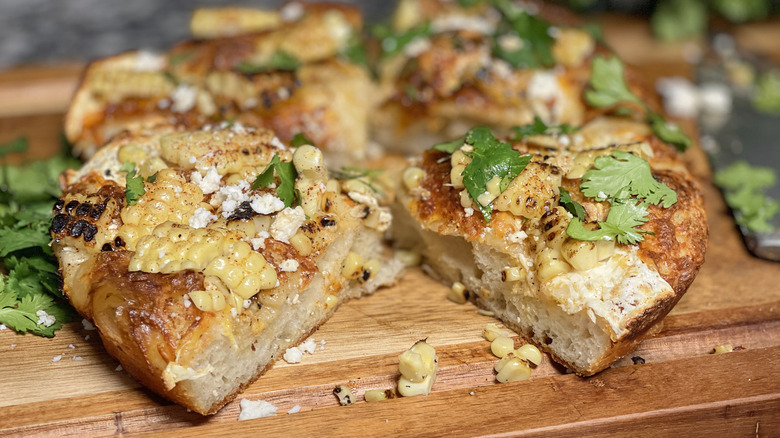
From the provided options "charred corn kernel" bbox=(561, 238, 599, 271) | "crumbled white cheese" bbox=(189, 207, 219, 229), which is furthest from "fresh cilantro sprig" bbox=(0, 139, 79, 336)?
"charred corn kernel" bbox=(561, 238, 599, 271)

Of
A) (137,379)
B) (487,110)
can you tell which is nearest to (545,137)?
(487,110)

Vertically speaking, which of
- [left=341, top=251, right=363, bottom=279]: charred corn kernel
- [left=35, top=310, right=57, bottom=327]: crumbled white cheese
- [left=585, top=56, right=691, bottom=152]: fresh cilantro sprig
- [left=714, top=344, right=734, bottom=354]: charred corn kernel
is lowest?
[left=714, top=344, right=734, bottom=354]: charred corn kernel

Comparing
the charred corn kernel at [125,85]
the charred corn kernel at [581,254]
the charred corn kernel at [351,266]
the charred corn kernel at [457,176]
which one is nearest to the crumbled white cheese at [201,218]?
the charred corn kernel at [351,266]

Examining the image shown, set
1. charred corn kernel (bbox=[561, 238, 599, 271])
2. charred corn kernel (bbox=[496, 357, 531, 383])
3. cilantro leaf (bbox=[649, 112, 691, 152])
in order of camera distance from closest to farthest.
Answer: charred corn kernel (bbox=[561, 238, 599, 271])
charred corn kernel (bbox=[496, 357, 531, 383])
cilantro leaf (bbox=[649, 112, 691, 152])

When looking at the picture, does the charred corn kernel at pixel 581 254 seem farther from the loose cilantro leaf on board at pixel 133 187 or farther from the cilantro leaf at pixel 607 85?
the loose cilantro leaf on board at pixel 133 187

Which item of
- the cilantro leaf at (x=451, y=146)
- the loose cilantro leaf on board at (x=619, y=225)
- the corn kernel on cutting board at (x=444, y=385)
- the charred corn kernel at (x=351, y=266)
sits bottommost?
the corn kernel on cutting board at (x=444, y=385)

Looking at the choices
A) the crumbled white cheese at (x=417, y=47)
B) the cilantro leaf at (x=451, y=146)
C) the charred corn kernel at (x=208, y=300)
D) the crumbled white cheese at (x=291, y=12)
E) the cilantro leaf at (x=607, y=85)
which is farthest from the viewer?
the crumbled white cheese at (x=291, y=12)

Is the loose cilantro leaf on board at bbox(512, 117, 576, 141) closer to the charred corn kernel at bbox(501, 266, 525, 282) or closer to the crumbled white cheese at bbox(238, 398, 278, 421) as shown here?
the charred corn kernel at bbox(501, 266, 525, 282)

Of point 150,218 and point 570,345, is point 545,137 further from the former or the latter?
point 150,218
